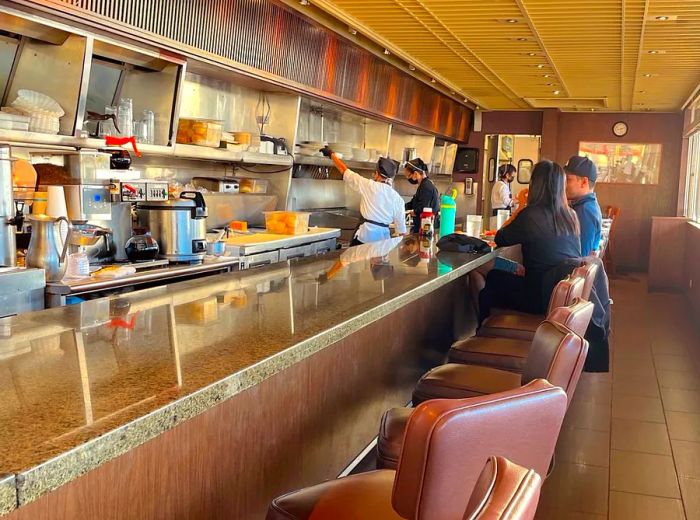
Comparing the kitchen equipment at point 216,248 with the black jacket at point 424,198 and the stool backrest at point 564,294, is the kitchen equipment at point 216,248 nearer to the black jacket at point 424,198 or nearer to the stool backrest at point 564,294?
the stool backrest at point 564,294

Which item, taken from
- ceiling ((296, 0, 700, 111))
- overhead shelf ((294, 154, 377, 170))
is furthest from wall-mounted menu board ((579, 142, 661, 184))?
overhead shelf ((294, 154, 377, 170))

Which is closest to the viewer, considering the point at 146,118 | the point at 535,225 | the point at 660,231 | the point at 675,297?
the point at 535,225

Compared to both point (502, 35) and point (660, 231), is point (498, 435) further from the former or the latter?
point (660, 231)

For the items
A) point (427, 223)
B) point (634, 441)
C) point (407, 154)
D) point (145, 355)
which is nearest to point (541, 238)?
point (634, 441)

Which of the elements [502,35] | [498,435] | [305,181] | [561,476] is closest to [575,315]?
[498,435]

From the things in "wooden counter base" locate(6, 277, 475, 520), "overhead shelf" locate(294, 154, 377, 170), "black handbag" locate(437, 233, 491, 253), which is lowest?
"wooden counter base" locate(6, 277, 475, 520)

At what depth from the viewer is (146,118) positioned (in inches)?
197

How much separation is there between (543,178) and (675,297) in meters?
6.75

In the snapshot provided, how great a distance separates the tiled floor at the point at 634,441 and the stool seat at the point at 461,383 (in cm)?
88

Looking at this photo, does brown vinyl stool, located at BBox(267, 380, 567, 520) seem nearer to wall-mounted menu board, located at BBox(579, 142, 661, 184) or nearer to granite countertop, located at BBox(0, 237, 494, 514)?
granite countertop, located at BBox(0, 237, 494, 514)

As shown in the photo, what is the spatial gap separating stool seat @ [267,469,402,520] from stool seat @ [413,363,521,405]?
95cm

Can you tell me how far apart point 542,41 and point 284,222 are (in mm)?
3120

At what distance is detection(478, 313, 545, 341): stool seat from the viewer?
3928 mm

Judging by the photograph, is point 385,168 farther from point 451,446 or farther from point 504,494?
point 504,494
